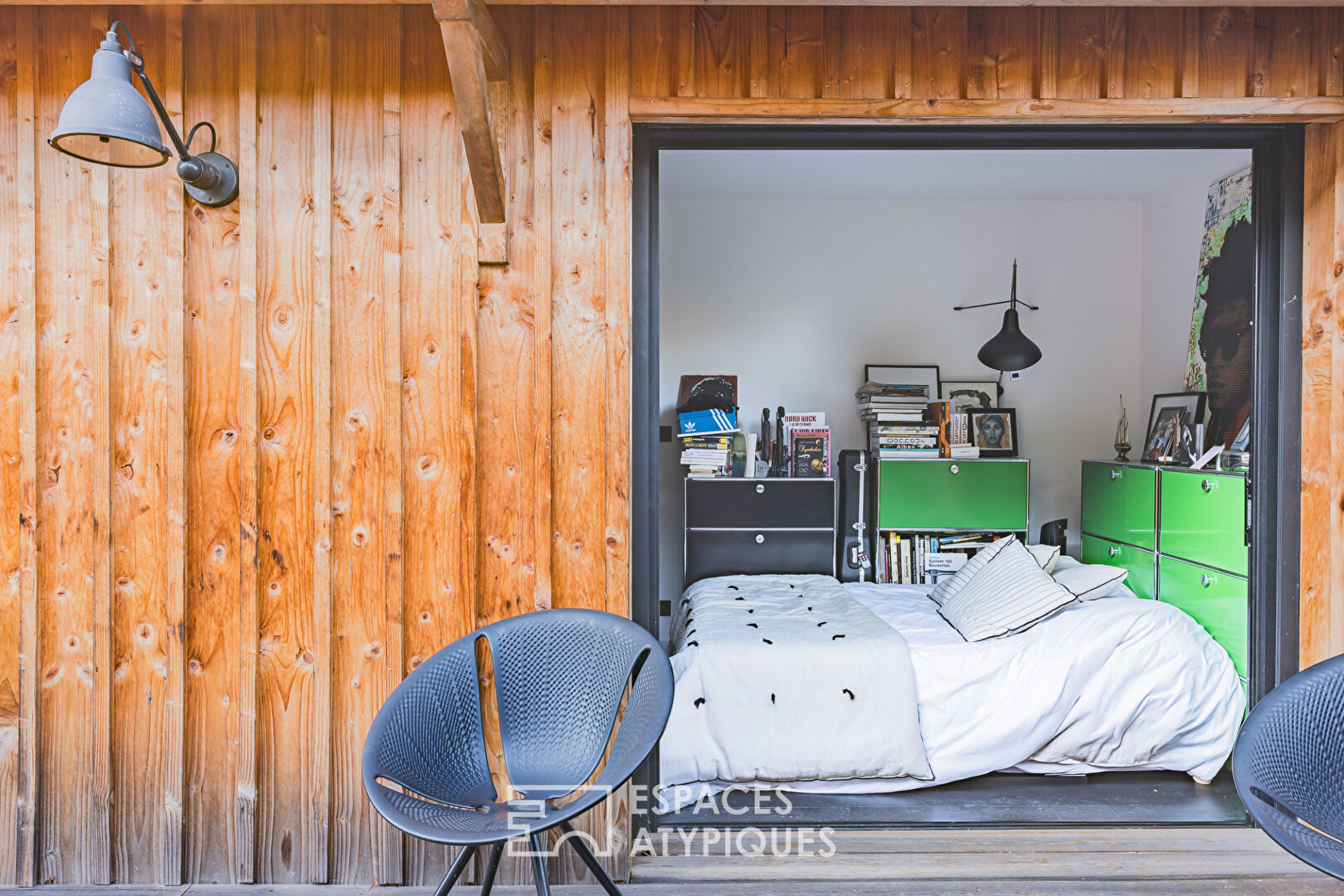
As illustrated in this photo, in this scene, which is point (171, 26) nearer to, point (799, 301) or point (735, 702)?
point (735, 702)

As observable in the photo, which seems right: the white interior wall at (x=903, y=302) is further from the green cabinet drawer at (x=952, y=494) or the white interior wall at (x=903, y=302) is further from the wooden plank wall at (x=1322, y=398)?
the wooden plank wall at (x=1322, y=398)

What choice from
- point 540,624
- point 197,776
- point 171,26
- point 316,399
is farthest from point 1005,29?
point 197,776

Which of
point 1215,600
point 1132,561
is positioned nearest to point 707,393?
point 1132,561

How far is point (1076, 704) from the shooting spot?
2594mm

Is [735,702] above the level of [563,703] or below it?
below

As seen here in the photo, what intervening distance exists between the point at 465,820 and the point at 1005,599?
2227mm

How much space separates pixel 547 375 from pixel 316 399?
62 cm

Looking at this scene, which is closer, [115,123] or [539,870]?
[539,870]

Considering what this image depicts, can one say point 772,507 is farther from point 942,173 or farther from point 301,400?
point 301,400

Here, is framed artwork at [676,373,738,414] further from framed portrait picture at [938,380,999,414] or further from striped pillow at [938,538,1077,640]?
striped pillow at [938,538,1077,640]

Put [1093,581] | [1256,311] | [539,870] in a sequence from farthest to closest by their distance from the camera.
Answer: [1093,581]
[1256,311]
[539,870]

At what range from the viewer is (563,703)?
5.55 ft

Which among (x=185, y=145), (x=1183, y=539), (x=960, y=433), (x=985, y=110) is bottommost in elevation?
(x=1183, y=539)

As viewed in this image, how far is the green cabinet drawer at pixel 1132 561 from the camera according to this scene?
3.15 m
